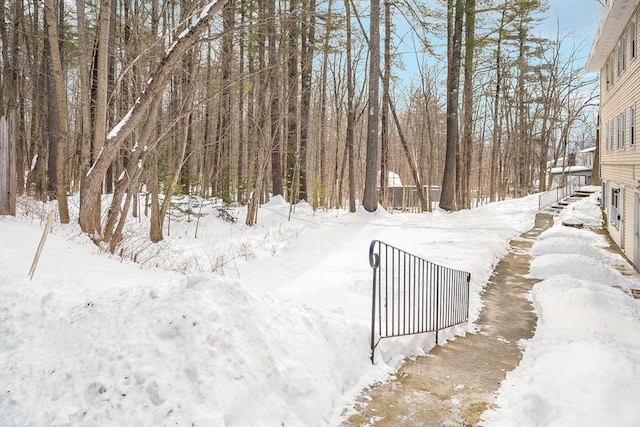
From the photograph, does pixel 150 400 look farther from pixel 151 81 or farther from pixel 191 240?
pixel 191 240

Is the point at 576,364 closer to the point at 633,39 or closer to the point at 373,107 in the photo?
the point at 373,107

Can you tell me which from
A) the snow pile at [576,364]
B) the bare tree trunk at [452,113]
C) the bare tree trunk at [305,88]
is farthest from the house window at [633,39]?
the bare tree trunk at [305,88]

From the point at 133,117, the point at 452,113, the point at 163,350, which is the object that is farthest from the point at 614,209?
the point at 163,350

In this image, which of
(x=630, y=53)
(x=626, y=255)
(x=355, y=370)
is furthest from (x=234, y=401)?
(x=630, y=53)

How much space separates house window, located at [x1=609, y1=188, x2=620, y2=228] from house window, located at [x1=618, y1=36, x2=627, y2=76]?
4.23 m

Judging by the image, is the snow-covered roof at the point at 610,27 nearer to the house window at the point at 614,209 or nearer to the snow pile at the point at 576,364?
the house window at the point at 614,209

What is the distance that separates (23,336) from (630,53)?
16.3m

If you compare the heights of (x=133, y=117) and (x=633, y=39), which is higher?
(x=633, y=39)

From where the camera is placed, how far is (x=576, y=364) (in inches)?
153

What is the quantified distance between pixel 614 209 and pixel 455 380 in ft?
51.0

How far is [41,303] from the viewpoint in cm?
321

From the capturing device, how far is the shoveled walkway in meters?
3.39

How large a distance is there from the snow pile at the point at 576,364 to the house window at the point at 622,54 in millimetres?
9556

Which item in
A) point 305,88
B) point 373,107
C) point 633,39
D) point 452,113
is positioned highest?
point 633,39
